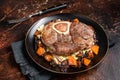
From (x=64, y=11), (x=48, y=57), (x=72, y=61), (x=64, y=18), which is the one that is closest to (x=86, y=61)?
(x=72, y=61)

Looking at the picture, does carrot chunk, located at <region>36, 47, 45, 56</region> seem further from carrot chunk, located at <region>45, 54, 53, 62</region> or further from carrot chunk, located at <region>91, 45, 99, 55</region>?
carrot chunk, located at <region>91, 45, 99, 55</region>

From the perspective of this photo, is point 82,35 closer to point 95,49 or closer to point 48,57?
point 95,49

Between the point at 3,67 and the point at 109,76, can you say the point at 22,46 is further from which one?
the point at 109,76

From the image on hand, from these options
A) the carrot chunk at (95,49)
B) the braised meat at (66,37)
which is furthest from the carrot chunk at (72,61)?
the carrot chunk at (95,49)

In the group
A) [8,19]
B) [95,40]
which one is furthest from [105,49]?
[8,19]

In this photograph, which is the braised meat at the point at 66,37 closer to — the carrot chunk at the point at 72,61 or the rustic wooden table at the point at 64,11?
the carrot chunk at the point at 72,61

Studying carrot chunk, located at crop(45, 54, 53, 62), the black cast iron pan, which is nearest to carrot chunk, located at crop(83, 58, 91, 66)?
the black cast iron pan

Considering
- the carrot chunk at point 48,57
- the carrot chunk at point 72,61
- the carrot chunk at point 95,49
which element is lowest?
the carrot chunk at point 95,49
